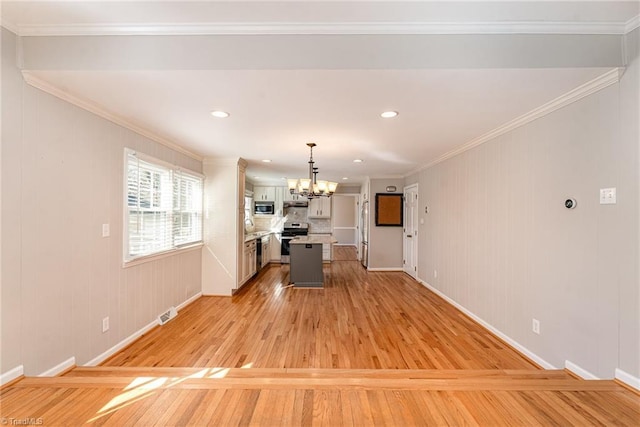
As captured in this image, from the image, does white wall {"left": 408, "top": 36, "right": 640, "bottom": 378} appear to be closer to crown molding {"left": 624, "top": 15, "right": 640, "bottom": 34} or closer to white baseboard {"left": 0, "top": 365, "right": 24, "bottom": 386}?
crown molding {"left": 624, "top": 15, "right": 640, "bottom": 34}

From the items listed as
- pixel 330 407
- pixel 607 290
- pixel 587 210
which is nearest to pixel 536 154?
pixel 587 210

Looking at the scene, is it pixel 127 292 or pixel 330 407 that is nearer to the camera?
pixel 330 407

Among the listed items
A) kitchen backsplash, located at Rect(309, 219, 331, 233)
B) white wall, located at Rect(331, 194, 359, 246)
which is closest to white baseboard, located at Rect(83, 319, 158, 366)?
Result: kitchen backsplash, located at Rect(309, 219, 331, 233)

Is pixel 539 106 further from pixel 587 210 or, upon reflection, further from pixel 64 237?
pixel 64 237

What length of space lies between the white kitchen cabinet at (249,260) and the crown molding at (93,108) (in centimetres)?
228

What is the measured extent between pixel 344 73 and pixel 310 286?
4107 millimetres

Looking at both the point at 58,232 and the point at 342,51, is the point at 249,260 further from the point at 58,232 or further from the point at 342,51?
the point at 342,51

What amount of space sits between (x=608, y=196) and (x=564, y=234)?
1.48 ft

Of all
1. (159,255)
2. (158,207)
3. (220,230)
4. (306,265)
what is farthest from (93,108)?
(306,265)

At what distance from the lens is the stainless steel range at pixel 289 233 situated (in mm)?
7547

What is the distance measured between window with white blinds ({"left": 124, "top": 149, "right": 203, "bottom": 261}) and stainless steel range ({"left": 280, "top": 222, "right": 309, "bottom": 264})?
3241mm

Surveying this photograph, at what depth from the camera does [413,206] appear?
19.7 ft

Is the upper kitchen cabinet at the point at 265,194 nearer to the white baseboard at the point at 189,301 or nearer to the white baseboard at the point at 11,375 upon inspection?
the white baseboard at the point at 189,301

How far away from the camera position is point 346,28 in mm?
1763
